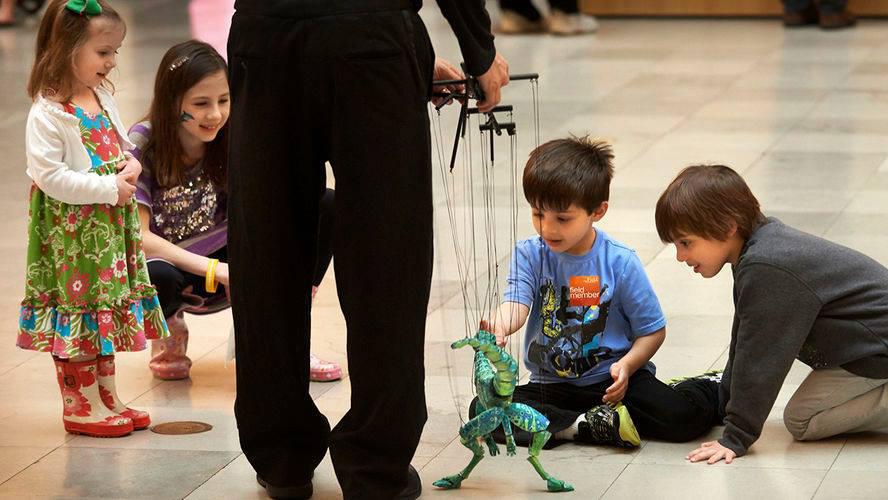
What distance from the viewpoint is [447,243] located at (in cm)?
604

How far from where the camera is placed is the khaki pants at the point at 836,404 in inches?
145

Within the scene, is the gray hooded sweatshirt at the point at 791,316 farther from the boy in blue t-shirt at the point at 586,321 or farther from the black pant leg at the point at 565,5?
the black pant leg at the point at 565,5

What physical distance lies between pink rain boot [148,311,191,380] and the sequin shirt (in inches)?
9.6

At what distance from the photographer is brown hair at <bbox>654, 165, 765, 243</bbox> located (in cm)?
363

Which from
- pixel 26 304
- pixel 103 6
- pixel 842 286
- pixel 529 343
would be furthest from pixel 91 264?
pixel 842 286

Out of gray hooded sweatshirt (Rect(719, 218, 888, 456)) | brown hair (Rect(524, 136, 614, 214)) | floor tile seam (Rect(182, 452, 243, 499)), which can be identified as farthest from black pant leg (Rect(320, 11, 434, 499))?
gray hooded sweatshirt (Rect(719, 218, 888, 456))

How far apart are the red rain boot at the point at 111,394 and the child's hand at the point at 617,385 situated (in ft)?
4.17

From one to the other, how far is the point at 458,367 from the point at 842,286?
4.31ft

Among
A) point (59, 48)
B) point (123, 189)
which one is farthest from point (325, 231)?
point (59, 48)

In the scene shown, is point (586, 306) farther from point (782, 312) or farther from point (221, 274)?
point (221, 274)

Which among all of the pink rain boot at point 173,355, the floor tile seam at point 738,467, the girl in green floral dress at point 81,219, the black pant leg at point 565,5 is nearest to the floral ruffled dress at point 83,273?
the girl in green floral dress at point 81,219

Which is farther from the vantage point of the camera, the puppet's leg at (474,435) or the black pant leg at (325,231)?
the black pant leg at (325,231)

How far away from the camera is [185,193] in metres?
4.43

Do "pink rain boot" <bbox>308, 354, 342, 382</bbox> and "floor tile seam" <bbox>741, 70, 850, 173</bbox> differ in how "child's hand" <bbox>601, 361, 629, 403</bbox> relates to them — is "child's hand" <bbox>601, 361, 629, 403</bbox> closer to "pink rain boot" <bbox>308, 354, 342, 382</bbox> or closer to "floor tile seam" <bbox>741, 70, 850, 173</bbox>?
"pink rain boot" <bbox>308, 354, 342, 382</bbox>
